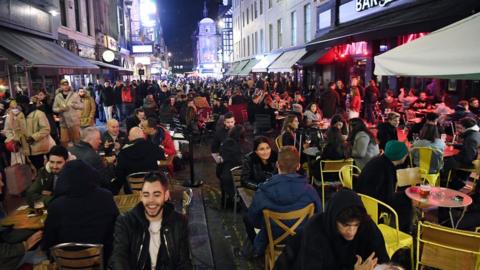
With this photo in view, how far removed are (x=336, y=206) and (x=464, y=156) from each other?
17.5 ft

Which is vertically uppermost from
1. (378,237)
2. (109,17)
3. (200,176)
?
(109,17)

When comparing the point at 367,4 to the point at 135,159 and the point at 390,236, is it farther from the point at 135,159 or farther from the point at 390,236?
the point at 390,236

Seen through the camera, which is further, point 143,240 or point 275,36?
point 275,36

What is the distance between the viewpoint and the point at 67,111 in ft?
37.3

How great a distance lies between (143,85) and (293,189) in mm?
19149

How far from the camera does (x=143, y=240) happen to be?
3.42 metres

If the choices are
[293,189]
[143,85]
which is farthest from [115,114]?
[293,189]

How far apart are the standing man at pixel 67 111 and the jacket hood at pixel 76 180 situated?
25.6 feet

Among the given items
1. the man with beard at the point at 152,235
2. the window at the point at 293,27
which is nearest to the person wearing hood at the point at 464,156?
the man with beard at the point at 152,235

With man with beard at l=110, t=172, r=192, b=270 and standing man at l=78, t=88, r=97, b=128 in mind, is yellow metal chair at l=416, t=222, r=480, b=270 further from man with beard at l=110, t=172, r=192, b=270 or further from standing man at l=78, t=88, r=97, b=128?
Answer: standing man at l=78, t=88, r=97, b=128

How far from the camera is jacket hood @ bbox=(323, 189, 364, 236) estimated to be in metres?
2.93

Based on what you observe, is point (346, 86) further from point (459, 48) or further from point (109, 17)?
point (109, 17)

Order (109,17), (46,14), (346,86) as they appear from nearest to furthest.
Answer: (46,14), (346,86), (109,17)

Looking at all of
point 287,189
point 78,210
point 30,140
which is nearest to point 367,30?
point 30,140
